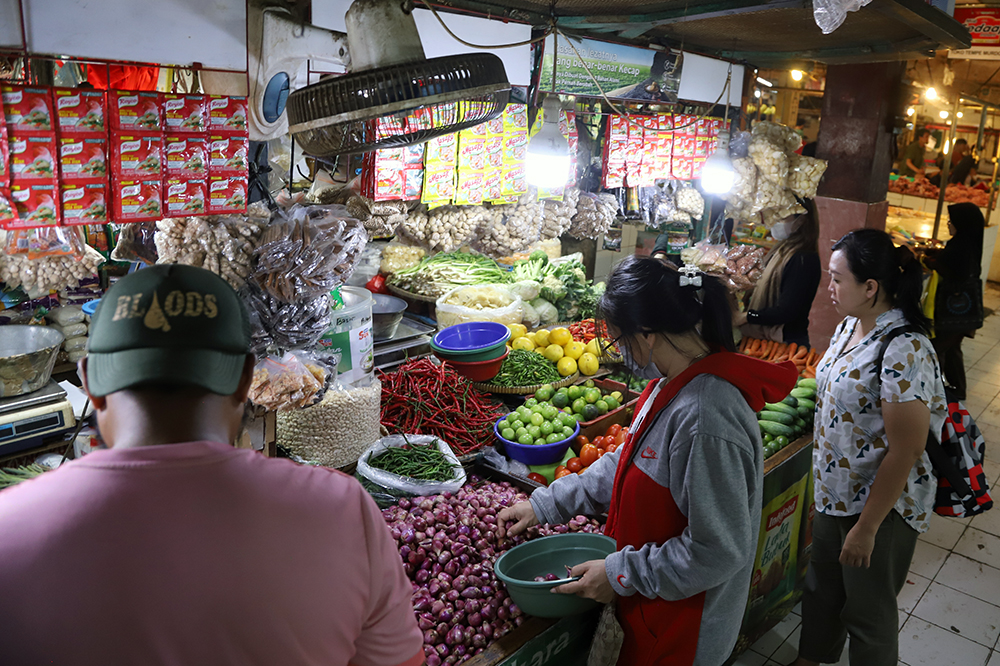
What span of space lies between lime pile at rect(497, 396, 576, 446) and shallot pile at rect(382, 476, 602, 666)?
50cm

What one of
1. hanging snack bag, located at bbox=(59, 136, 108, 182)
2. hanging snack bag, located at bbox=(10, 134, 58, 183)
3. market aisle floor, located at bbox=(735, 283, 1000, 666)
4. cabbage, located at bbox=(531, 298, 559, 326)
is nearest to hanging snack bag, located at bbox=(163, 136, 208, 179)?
hanging snack bag, located at bbox=(59, 136, 108, 182)

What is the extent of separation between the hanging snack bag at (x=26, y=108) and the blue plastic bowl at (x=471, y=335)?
7.06 ft

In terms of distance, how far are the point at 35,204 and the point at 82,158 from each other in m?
0.20

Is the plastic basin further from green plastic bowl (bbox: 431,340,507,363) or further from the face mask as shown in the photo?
the face mask

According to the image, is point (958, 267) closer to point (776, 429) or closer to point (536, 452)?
point (776, 429)

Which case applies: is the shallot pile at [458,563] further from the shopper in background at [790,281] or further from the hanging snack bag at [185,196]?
the shopper in background at [790,281]

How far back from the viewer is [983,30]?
25.5 ft

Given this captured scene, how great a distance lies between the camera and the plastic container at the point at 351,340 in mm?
2865

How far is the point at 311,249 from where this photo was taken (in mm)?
2504

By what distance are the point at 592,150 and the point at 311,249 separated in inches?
123

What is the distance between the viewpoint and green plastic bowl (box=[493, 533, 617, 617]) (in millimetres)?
2109

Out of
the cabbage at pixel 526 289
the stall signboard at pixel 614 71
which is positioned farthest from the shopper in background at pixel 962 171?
the cabbage at pixel 526 289

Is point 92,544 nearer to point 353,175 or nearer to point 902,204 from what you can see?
point 353,175

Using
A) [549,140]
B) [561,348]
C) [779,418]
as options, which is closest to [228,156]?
[549,140]
